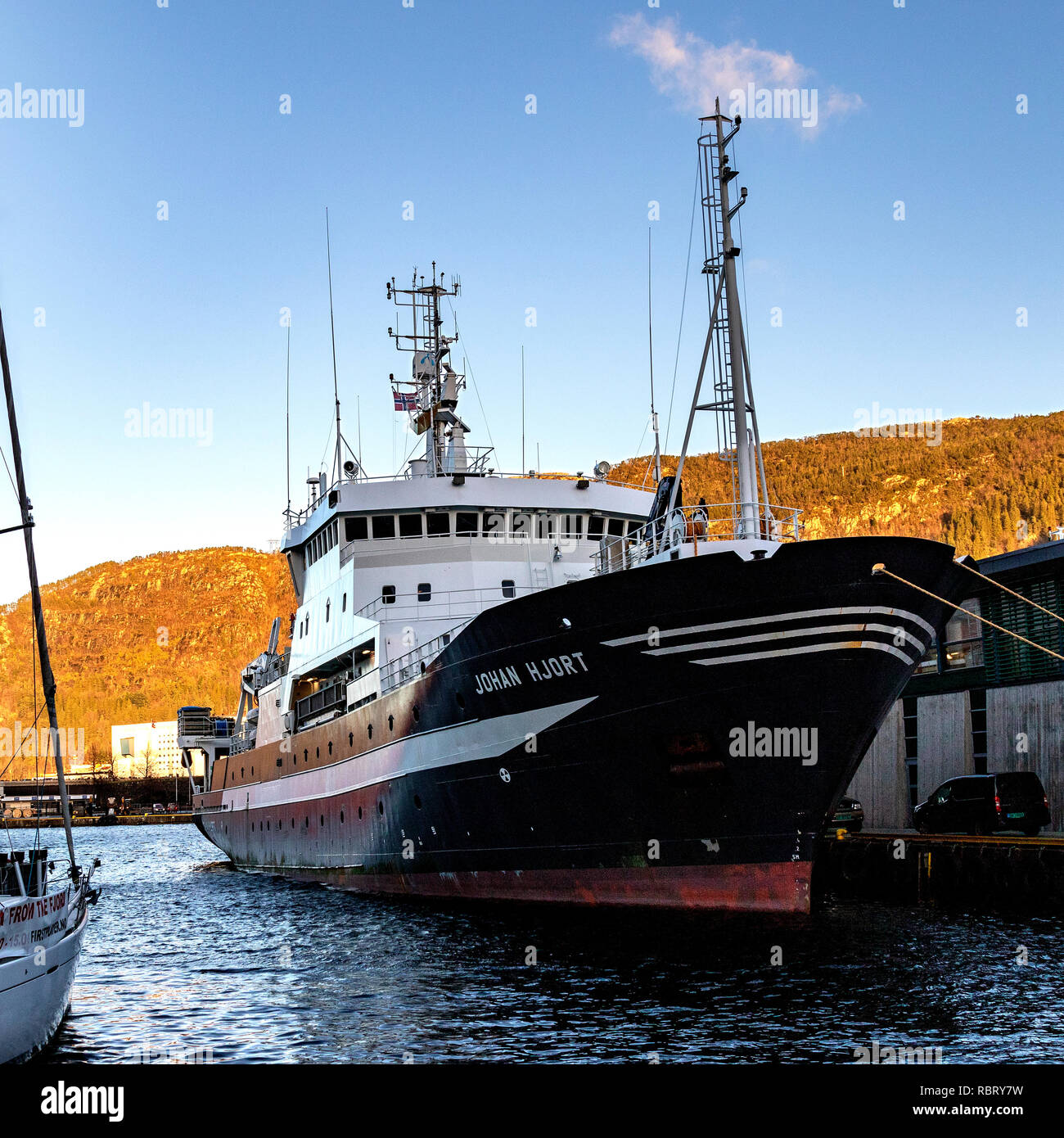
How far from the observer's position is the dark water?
39.6ft

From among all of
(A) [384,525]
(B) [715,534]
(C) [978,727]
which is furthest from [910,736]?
(A) [384,525]

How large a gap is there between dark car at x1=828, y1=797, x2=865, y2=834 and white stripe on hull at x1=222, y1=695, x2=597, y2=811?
11.8m

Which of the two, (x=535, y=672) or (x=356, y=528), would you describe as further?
(x=356, y=528)

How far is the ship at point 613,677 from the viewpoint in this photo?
17.0 m

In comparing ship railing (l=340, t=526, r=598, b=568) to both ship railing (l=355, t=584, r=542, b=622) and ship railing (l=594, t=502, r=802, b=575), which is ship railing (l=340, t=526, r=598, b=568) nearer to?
ship railing (l=355, t=584, r=542, b=622)

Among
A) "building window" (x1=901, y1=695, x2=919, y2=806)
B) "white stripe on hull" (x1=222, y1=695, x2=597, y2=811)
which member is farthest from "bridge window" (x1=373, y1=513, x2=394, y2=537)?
"building window" (x1=901, y1=695, x2=919, y2=806)

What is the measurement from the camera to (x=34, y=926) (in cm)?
1123

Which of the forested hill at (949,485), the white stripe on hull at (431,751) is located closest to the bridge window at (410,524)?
the white stripe on hull at (431,751)

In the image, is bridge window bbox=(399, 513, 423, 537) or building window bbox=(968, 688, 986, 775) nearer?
bridge window bbox=(399, 513, 423, 537)

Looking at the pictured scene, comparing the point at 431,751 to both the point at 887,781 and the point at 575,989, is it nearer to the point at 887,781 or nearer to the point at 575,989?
the point at 575,989

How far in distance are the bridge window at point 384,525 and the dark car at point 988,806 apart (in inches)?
544

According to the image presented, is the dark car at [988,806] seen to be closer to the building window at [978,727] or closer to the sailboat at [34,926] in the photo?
the building window at [978,727]

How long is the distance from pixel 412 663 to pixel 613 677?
6.11 metres
